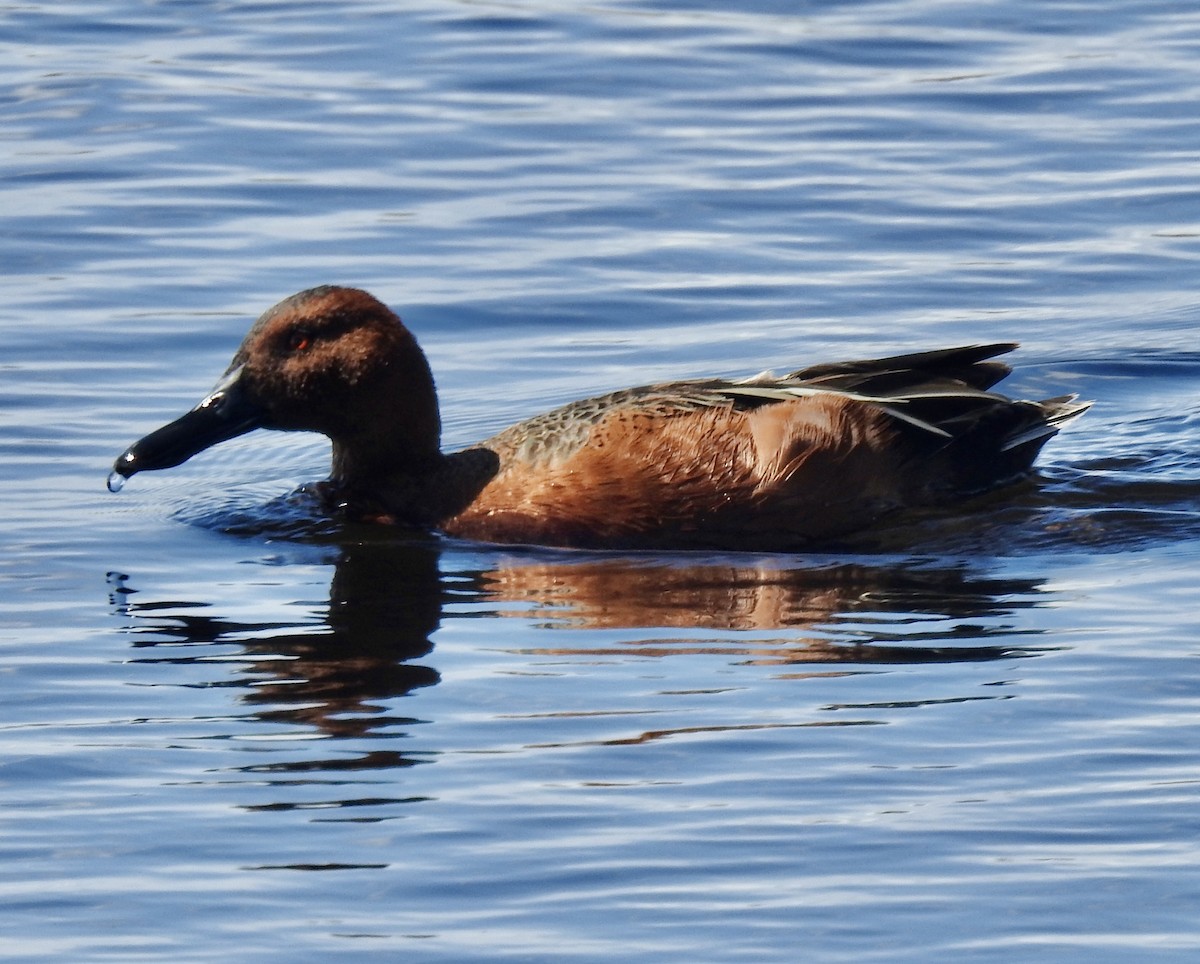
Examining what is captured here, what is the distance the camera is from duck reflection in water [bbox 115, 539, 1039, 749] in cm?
675

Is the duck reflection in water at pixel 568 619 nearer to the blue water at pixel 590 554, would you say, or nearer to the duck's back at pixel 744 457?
the blue water at pixel 590 554

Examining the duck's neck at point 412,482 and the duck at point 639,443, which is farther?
the duck's neck at point 412,482

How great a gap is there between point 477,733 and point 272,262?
6142 mm

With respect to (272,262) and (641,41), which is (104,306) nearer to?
(272,262)

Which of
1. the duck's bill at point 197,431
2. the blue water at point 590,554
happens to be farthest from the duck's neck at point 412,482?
the duck's bill at point 197,431

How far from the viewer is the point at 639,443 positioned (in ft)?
27.2

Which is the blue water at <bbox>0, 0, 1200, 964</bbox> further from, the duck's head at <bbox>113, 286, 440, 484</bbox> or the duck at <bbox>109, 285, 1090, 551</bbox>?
the duck's head at <bbox>113, 286, 440, 484</bbox>

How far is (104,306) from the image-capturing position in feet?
37.5

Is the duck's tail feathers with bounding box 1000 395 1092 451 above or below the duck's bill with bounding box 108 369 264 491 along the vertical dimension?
below

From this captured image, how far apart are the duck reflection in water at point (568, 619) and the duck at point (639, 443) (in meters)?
0.19

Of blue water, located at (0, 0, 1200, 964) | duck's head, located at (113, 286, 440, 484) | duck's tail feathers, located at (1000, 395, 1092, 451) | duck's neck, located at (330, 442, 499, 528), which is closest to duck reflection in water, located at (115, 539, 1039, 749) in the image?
blue water, located at (0, 0, 1200, 964)

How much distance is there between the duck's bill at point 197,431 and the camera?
28.6 feet

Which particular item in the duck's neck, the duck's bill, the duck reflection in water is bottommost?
the duck reflection in water

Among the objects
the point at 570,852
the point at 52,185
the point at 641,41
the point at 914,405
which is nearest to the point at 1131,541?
the point at 914,405
